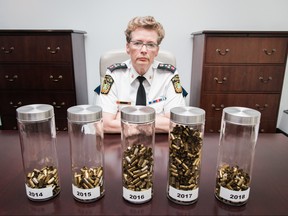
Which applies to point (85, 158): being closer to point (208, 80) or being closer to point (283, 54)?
point (208, 80)

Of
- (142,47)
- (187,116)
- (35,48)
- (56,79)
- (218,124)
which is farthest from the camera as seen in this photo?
(218,124)

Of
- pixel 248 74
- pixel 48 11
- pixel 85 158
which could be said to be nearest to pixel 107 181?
pixel 85 158

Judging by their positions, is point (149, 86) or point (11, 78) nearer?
point (149, 86)

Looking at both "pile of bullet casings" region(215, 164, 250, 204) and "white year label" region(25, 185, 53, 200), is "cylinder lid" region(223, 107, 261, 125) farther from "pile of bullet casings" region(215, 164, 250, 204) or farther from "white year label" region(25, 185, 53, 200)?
"white year label" region(25, 185, 53, 200)

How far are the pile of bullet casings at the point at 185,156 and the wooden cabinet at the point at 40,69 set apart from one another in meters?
2.14

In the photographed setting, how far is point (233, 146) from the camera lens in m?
0.78

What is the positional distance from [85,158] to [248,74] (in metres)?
2.30

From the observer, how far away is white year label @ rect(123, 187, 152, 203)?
0.68m

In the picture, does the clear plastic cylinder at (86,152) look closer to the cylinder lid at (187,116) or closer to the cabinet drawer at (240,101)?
the cylinder lid at (187,116)

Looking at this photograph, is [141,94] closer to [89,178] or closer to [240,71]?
[89,178]

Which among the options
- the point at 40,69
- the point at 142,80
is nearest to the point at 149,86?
the point at 142,80

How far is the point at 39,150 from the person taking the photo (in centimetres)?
80

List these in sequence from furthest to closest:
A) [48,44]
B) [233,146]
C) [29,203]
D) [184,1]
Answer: [184,1] < [48,44] < [233,146] < [29,203]

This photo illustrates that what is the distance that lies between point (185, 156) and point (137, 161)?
129 mm
